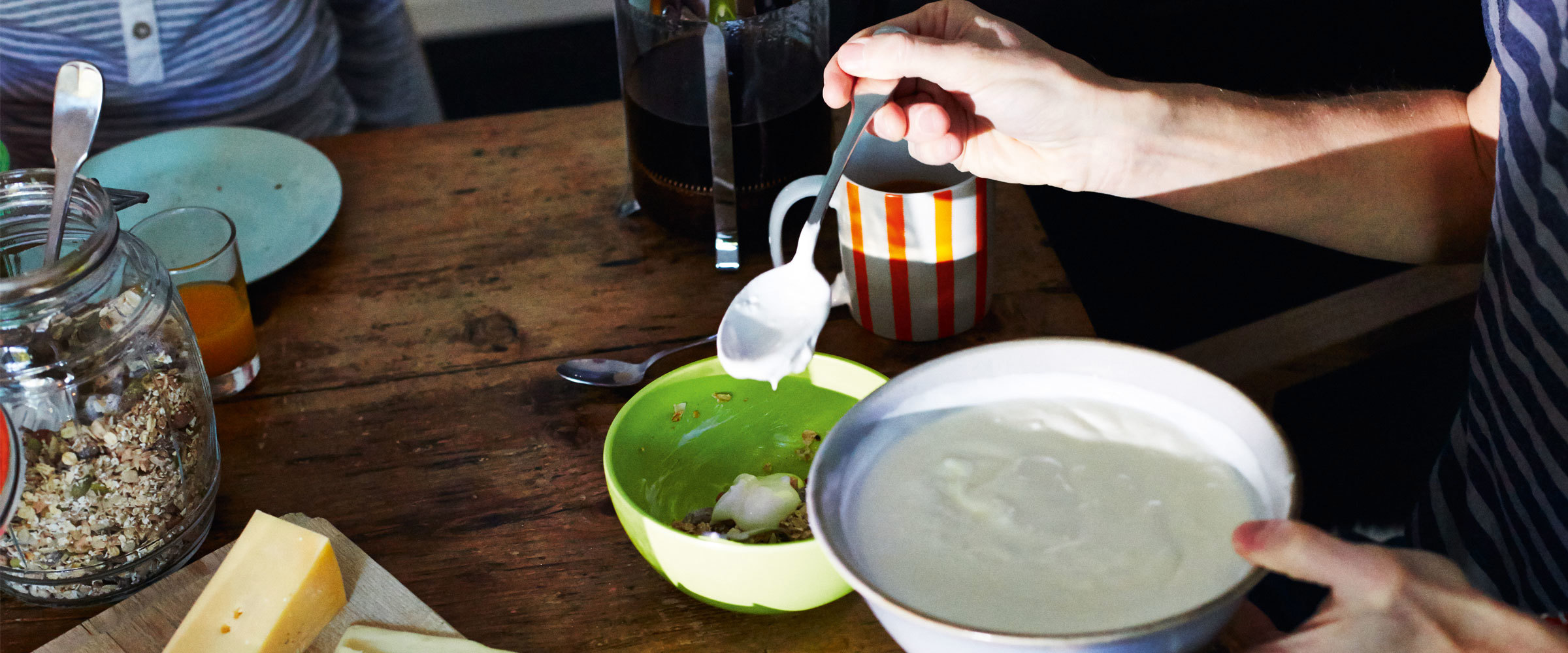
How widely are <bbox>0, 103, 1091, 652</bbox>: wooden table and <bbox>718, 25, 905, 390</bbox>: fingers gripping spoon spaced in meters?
0.10

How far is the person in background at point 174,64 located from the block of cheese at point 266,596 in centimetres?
90

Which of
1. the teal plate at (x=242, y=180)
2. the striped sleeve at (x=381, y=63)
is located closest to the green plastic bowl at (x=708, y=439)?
the teal plate at (x=242, y=180)

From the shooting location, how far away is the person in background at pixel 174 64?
1365 millimetres

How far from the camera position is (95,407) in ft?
2.30

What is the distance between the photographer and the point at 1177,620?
516 mm

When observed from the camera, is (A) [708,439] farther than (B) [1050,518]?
Yes

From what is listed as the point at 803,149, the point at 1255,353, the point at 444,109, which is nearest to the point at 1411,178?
the point at 1255,353

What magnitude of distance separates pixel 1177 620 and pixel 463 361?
676 millimetres

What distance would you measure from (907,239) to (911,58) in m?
0.15

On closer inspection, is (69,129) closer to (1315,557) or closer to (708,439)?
(708,439)

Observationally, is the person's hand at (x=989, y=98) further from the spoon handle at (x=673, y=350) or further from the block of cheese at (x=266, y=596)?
the block of cheese at (x=266, y=596)

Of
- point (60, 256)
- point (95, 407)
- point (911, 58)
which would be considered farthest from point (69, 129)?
point (911, 58)

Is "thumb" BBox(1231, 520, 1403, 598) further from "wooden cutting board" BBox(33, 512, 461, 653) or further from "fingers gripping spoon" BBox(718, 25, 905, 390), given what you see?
"wooden cutting board" BBox(33, 512, 461, 653)

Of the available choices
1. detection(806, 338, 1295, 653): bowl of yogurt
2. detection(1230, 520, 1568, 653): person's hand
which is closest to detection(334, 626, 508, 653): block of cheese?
detection(806, 338, 1295, 653): bowl of yogurt
